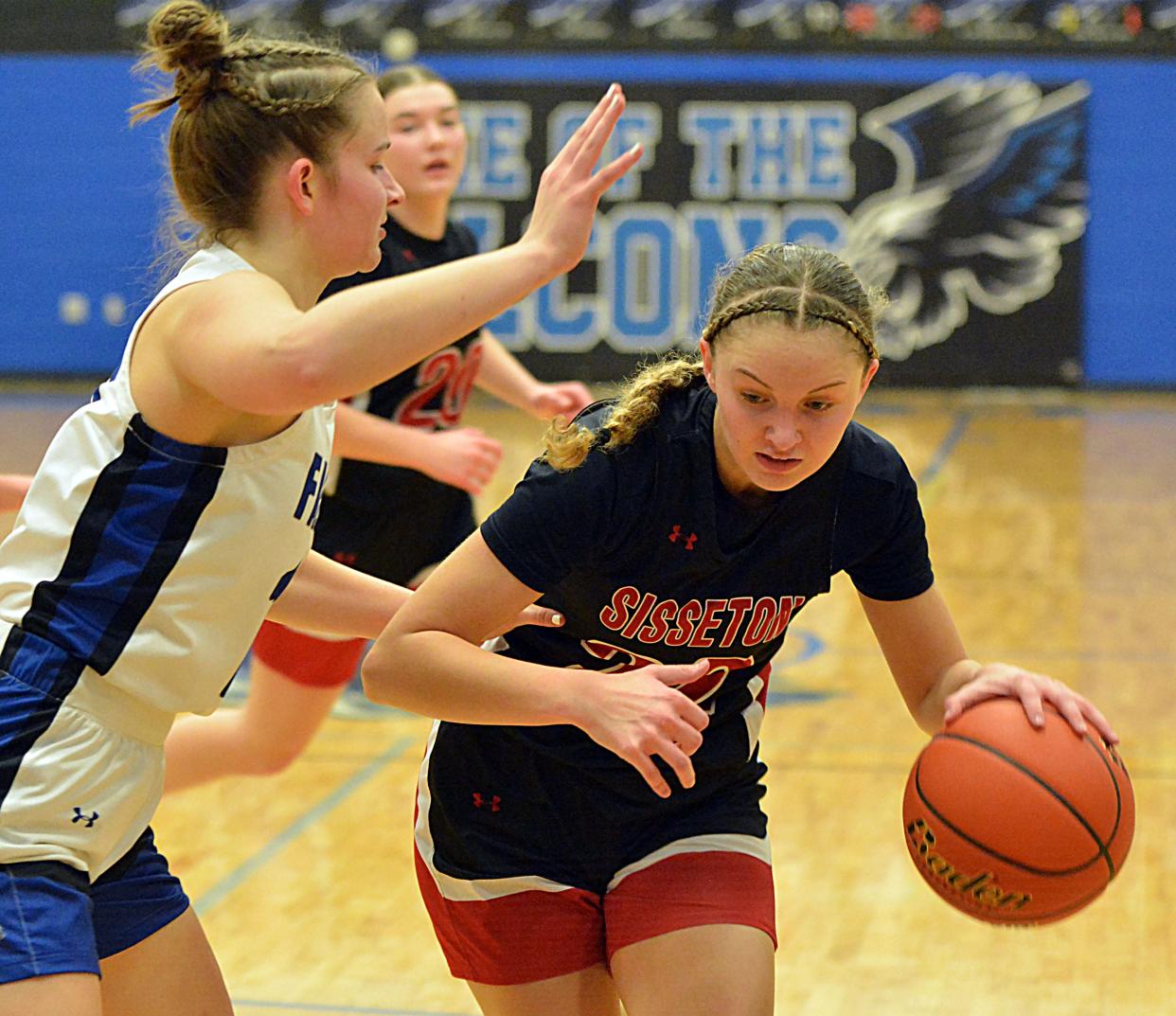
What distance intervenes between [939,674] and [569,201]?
1.00 metres

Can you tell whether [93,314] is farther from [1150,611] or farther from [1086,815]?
[1086,815]

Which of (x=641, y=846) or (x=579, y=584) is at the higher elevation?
(x=579, y=584)

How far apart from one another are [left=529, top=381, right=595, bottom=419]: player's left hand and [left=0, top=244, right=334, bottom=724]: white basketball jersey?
7.70 ft

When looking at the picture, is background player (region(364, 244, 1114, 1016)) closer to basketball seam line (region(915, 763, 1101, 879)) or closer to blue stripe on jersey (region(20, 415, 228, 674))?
basketball seam line (region(915, 763, 1101, 879))

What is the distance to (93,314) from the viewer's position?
14742 mm

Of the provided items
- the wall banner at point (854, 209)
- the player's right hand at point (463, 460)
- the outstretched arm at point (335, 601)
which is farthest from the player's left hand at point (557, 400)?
the wall banner at point (854, 209)

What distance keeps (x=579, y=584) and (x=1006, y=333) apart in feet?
39.8

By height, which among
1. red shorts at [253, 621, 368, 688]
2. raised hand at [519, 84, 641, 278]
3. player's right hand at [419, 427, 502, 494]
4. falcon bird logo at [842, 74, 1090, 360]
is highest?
raised hand at [519, 84, 641, 278]

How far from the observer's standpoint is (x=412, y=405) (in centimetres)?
444

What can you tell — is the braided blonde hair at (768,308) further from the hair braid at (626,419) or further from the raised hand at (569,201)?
the raised hand at (569,201)

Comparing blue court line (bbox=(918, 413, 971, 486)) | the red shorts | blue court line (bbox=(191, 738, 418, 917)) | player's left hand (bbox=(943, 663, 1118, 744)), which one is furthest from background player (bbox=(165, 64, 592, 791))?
blue court line (bbox=(918, 413, 971, 486))

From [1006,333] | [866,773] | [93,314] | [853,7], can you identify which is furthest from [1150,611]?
[93,314]

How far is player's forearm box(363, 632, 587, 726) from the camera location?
2154mm

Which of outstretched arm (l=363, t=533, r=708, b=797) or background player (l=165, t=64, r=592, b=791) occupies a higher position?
outstretched arm (l=363, t=533, r=708, b=797)
